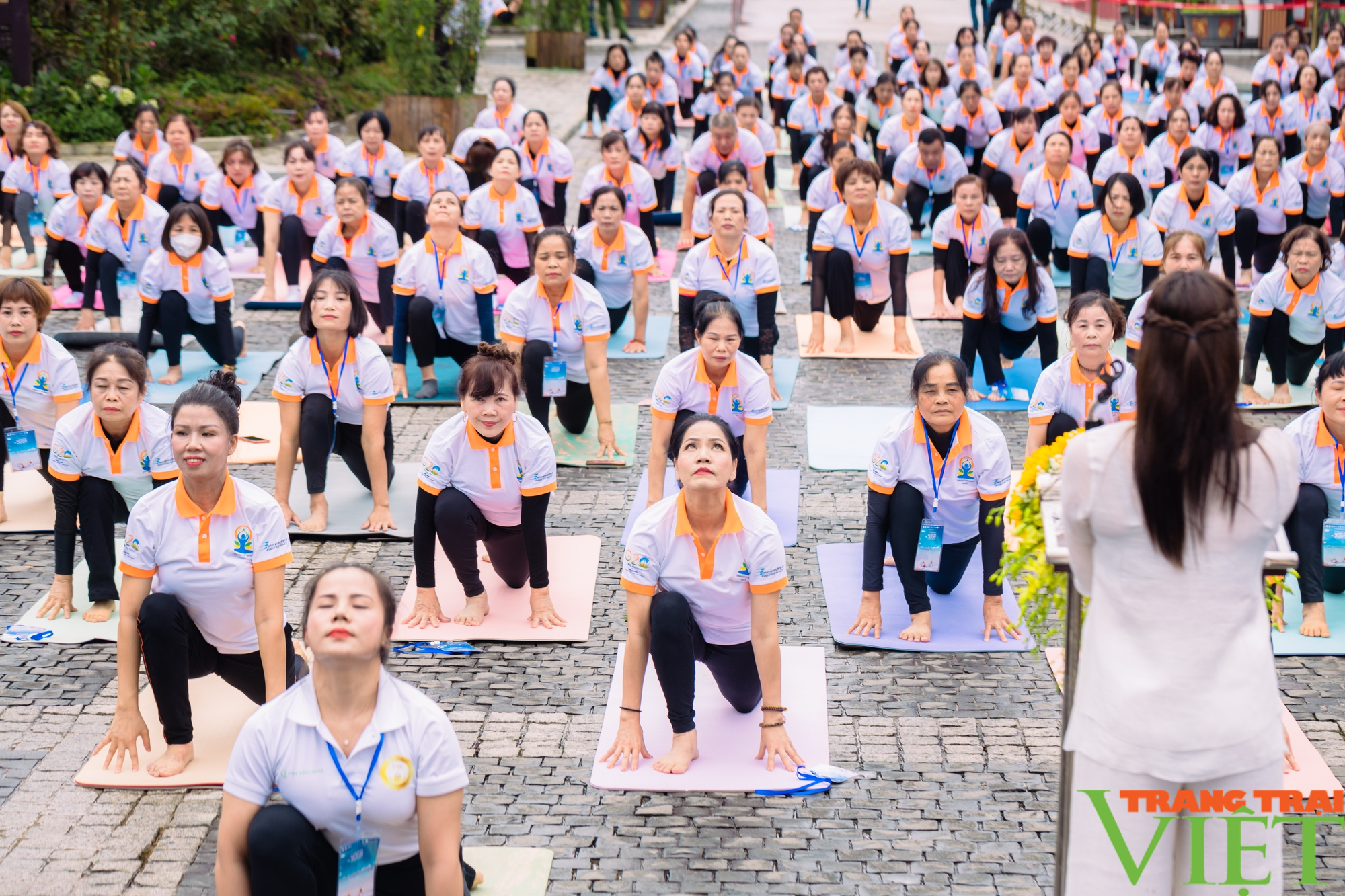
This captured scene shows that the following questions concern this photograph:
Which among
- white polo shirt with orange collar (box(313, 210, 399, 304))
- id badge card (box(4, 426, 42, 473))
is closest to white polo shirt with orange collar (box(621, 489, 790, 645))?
id badge card (box(4, 426, 42, 473))

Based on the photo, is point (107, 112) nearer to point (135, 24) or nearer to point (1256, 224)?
point (135, 24)

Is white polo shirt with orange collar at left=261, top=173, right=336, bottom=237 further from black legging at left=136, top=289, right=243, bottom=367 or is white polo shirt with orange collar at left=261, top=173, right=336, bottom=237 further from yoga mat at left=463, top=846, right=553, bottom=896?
yoga mat at left=463, top=846, right=553, bottom=896

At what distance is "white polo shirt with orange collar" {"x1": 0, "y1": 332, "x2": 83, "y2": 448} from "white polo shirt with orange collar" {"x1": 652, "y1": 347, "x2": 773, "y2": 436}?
100 inches

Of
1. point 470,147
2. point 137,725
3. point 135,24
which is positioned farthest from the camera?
point 135,24

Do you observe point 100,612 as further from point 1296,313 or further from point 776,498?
point 1296,313

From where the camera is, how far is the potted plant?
14422mm

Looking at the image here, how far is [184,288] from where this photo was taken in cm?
784

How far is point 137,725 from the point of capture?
405 centimetres

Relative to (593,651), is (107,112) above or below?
above

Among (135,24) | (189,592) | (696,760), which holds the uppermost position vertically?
(135,24)

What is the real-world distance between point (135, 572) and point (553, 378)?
3069 millimetres

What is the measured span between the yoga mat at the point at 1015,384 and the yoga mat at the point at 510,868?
15.1ft

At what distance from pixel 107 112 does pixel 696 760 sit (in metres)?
12.5

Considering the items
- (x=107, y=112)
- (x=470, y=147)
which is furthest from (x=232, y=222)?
(x=107, y=112)
